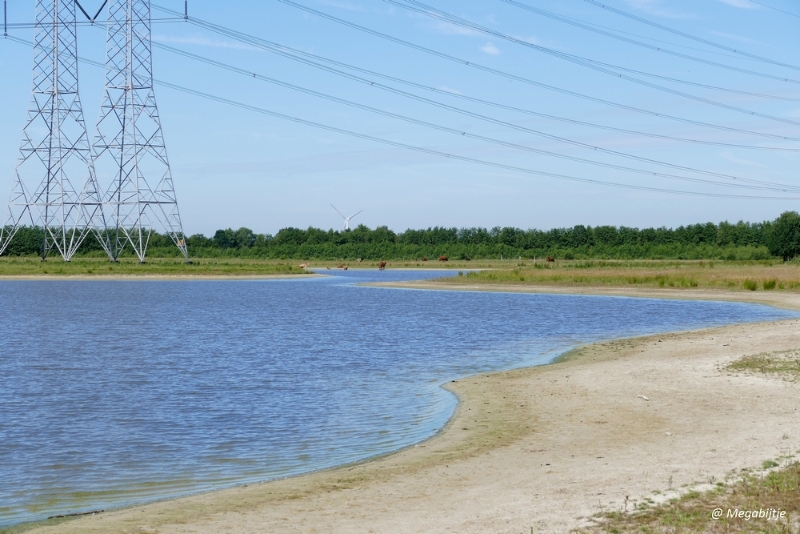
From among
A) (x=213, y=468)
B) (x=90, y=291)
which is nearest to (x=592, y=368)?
(x=213, y=468)

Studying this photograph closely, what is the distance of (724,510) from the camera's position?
8.78m

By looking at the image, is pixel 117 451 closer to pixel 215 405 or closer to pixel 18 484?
pixel 18 484

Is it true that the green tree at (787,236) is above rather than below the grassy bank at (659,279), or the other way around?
above

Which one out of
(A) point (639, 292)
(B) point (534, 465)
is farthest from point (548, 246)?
(B) point (534, 465)

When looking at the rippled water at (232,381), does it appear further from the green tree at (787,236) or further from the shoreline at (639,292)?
the green tree at (787,236)

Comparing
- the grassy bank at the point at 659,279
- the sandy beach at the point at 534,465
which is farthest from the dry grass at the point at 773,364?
the grassy bank at the point at 659,279

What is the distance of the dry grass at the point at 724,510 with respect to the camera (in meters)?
8.26

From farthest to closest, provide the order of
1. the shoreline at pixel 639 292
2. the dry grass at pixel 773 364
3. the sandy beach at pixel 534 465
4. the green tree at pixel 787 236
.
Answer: the green tree at pixel 787 236
the shoreline at pixel 639 292
the dry grass at pixel 773 364
the sandy beach at pixel 534 465

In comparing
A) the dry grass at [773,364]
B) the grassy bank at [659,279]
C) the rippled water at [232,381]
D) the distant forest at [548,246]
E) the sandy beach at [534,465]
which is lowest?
the rippled water at [232,381]

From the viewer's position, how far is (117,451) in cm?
1460

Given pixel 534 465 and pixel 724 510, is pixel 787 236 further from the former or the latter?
pixel 724 510

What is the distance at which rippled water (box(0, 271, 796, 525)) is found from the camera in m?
13.4

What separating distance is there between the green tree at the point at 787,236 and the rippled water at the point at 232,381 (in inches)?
2556

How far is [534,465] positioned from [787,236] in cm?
11159
